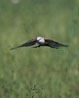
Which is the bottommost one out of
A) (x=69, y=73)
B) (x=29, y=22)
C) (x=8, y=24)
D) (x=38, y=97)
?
(x=38, y=97)

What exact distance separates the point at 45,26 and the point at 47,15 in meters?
0.56

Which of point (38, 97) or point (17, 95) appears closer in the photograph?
point (38, 97)

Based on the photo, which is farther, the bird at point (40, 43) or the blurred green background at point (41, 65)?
the blurred green background at point (41, 65)

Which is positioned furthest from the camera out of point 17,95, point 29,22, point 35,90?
point 29,22

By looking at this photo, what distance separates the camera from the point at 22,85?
5.28m

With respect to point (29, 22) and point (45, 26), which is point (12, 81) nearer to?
point (29, 22)

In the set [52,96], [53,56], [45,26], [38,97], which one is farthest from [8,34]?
[38,97]

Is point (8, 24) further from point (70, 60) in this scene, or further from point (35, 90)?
point (35, 90)

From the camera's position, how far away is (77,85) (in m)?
5.85

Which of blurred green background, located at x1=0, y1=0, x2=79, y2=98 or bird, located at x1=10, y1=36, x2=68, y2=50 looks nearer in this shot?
bird, located at x1=10, y1=36, x2=68, y2=50

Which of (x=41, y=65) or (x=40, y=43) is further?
(x=41, y=65)

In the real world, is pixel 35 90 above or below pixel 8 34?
below

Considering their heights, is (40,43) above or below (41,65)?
below

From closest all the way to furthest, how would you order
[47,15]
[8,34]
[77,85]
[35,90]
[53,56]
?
1. [35,90]
2. [77,85]
3. [53,56]
4. [8,34]
5. [47,15]
